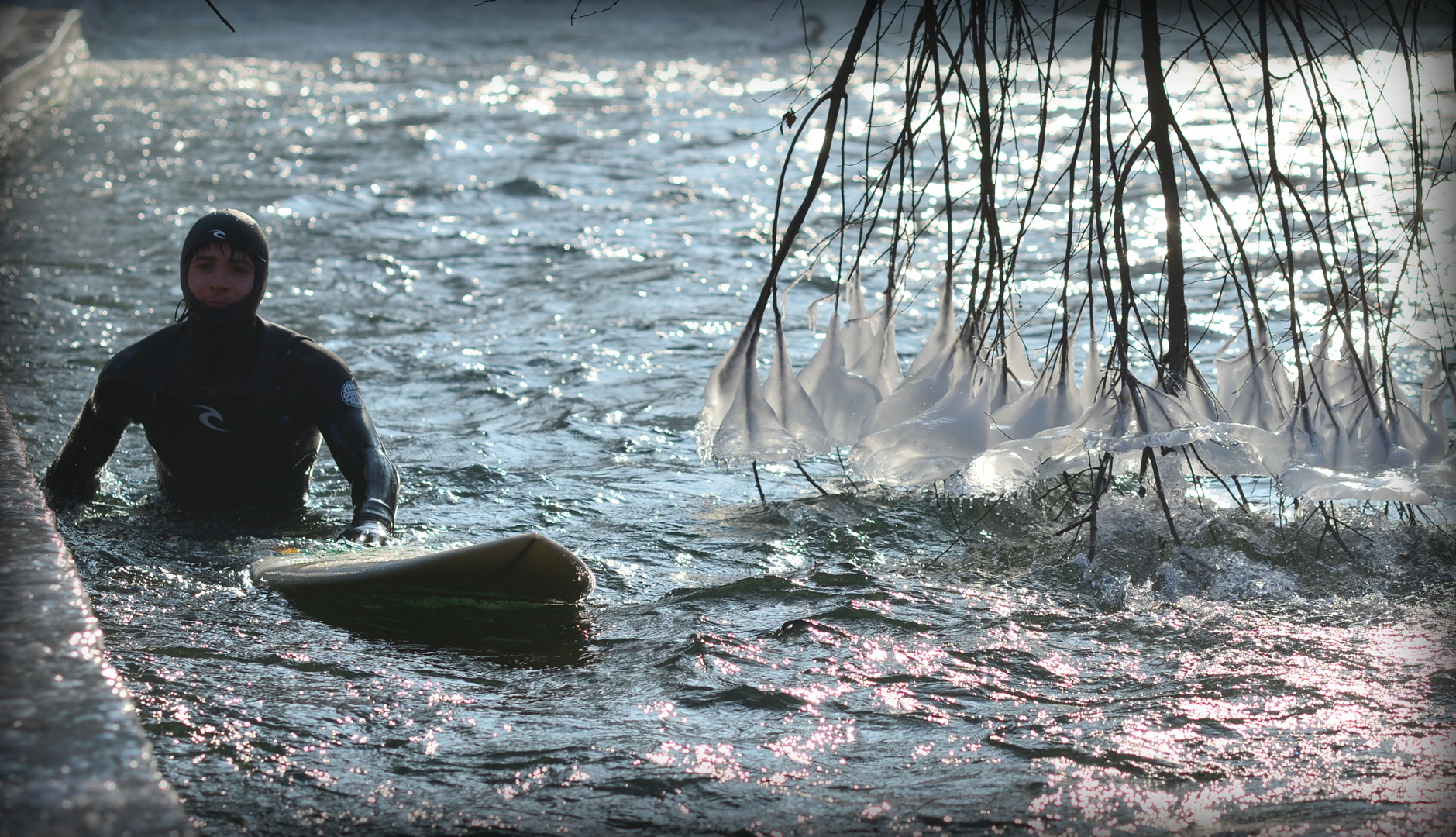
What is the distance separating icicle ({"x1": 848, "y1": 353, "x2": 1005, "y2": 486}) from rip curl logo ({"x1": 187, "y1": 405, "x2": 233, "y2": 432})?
2.39 meters

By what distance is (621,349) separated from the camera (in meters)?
8.14

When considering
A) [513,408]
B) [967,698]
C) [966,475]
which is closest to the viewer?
[967,698]

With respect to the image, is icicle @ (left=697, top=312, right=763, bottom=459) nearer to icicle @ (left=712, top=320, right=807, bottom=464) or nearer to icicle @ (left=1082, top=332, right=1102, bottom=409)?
icicle @ (left=712, top=320, right=807, bottom=464)

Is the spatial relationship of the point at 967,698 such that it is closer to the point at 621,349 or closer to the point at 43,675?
the point at 43,675

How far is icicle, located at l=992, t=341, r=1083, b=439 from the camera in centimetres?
392

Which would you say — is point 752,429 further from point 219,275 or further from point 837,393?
point 219,275

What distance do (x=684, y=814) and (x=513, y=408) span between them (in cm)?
448

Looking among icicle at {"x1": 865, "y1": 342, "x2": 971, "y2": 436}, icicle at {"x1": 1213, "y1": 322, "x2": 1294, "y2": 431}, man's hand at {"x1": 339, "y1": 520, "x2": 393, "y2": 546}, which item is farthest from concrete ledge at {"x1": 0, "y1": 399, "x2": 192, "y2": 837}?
icicle at {"x1": 1213, "y1": 322, "x2": 1294, "y2": 431}

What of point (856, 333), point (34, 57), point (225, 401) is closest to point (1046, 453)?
point (856, 333)

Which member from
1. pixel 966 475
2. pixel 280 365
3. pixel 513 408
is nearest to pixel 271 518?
pixel 280 365

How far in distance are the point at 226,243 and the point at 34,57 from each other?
54.9ft

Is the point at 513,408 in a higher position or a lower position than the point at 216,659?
higher

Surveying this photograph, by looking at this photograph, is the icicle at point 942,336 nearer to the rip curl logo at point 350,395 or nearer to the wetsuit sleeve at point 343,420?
the wetsuit sleeve at point 343,420

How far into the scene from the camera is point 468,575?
3957 mm
